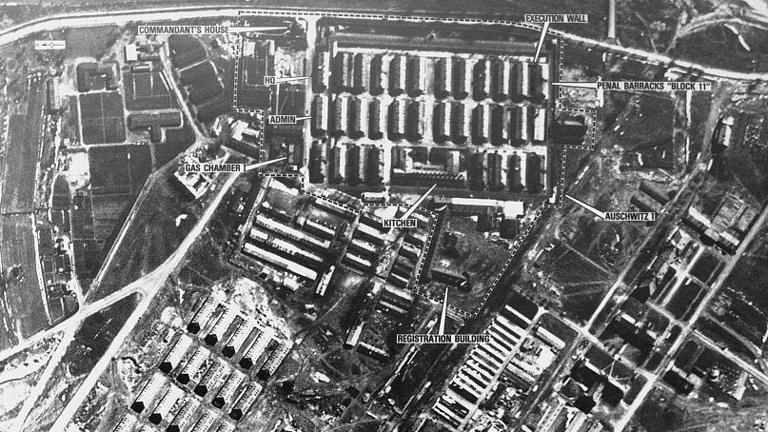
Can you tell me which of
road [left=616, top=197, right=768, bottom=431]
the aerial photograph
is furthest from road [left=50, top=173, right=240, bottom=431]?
road [left=616, top=197, right=768, bottom=431]

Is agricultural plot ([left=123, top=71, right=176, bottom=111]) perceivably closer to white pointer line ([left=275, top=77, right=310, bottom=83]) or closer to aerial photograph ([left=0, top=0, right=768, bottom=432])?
aerial photograph ([left=0, top=0, right=768, bottom=432])

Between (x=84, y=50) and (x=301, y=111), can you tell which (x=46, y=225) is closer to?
(x=84, y=50)

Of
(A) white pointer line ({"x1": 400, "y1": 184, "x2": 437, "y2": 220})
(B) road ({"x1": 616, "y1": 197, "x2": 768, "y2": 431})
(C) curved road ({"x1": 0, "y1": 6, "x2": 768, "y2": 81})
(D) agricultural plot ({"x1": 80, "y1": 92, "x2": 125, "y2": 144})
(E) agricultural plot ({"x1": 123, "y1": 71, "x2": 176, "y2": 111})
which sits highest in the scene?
(C) curved road ({"x1": 0, "y1": 6, "x2": 768, "y2": 81})

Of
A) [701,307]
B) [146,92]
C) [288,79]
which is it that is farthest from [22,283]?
[701,307]

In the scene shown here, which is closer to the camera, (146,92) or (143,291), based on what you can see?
(143,291)

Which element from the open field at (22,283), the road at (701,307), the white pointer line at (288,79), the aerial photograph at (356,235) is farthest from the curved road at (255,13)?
the open field at (22,283)

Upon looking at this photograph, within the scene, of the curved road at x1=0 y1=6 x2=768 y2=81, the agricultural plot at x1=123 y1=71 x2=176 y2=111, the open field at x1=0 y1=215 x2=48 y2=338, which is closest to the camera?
the open field at x1=0 y1=215 x2=48 y2=338

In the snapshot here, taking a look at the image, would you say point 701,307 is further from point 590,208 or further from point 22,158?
point 22,158
